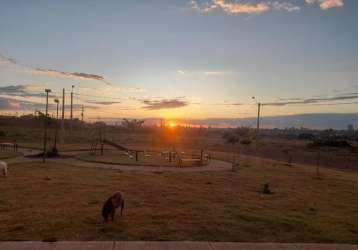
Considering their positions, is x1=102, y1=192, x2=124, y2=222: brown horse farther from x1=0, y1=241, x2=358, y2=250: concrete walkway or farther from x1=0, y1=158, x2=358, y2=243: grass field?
x1=0, y1=241, x2=358, y2=250: concrete walkway

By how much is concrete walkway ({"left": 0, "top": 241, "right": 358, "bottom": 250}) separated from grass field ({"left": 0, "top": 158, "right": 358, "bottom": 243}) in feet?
2.55

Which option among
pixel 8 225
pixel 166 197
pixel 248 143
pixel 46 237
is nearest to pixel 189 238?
pixel 46 237

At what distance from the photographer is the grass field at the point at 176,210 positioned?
9205 mm

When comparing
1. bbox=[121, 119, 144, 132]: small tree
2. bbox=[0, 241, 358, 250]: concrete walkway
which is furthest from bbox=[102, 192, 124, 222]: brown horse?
bbox=[121, 119, 144, 132]: small tree

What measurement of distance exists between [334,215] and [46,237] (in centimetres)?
879

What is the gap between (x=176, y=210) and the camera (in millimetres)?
12117

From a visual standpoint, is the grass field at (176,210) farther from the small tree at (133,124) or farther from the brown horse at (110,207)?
the small tree at (133,124)

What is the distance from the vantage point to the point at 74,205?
12.5m

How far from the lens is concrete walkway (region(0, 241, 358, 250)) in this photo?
7.52 metres

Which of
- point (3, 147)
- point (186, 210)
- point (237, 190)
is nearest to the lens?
point (186, 210)

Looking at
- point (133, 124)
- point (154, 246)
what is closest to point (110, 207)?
point (154, 246)

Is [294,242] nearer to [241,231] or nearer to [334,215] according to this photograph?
[241,231]

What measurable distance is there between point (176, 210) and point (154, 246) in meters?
4.38

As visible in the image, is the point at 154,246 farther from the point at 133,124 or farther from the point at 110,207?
the point at 133,124
